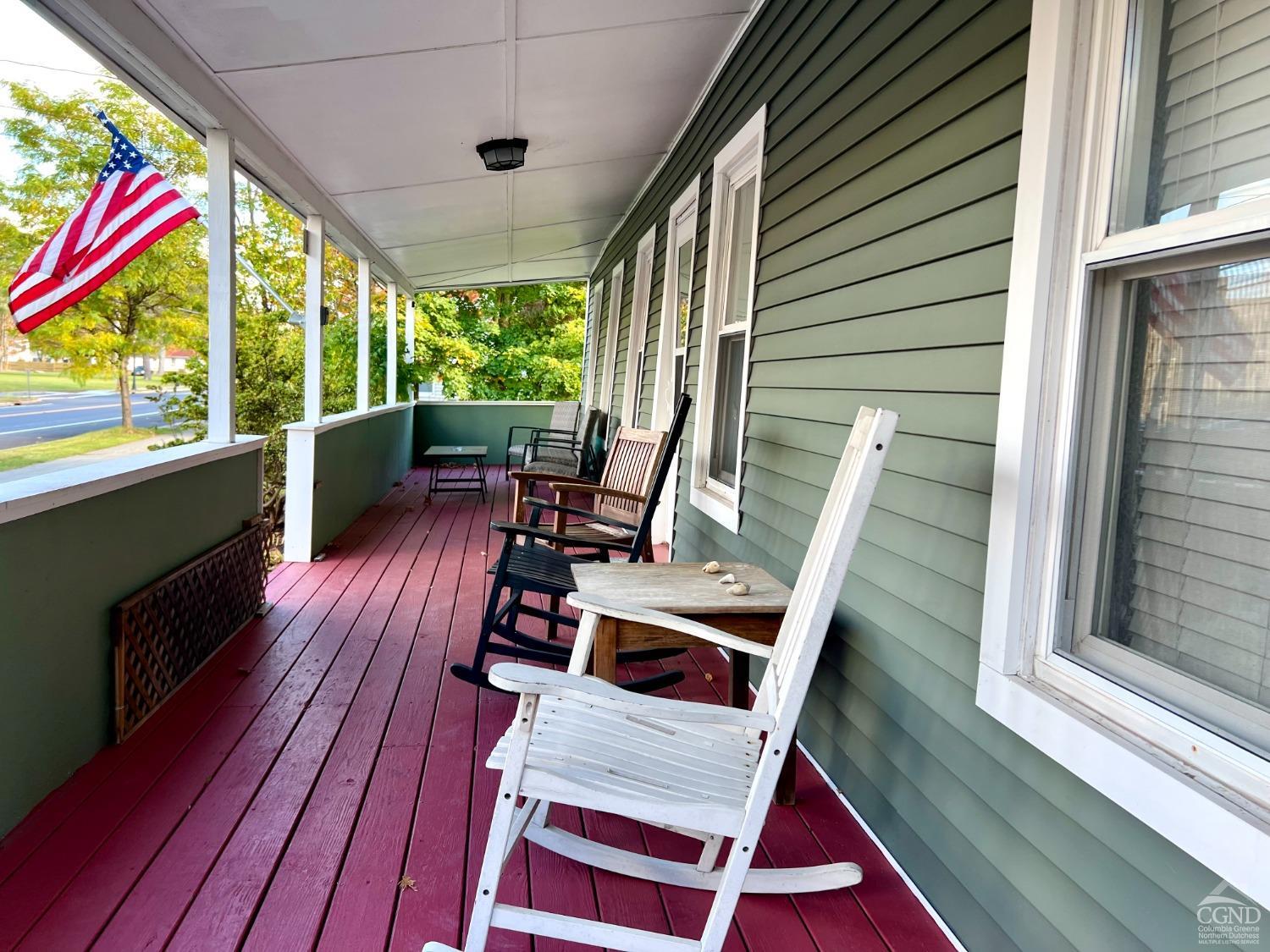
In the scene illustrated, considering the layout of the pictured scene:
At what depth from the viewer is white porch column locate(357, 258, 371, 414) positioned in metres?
6.99

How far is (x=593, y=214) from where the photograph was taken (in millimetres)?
7219

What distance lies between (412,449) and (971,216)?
9.74 m

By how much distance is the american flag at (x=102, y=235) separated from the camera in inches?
96.3

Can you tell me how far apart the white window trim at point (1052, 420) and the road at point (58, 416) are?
2.44 m

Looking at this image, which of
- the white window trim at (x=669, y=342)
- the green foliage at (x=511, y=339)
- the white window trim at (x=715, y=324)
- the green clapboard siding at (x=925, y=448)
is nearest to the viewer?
the green clapboard siding at (x=925, y=448)

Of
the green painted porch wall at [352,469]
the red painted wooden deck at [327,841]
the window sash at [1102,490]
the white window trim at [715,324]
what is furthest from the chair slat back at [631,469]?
the window sash at [1102,490]

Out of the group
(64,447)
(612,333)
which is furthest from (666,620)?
(612,333)

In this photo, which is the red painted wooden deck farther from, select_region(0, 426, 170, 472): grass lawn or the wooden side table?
select_region(0, 426, 170, 472): grass lawn

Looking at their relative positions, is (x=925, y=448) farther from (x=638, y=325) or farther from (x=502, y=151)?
(x=638, y=325)

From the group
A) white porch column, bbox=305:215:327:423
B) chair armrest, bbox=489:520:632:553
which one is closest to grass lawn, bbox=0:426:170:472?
chair armrest, bbox=489:520:632:553

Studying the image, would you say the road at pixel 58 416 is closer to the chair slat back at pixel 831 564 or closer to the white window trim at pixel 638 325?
the chair slat back at pixel 831 564

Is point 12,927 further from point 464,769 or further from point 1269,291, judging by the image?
point 1269,291

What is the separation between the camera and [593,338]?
10672mm

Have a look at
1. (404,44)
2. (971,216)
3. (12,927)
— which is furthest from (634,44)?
(12,927)
